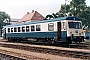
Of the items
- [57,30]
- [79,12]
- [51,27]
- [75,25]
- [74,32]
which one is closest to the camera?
[74,32]

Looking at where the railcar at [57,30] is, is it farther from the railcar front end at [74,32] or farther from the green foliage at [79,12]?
the green foliage at [79,12]

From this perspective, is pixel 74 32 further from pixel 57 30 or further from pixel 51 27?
pixel 51 27

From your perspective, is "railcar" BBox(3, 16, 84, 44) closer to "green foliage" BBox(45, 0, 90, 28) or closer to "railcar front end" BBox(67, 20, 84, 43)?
"railcar front end" BBox(67, 20, 84, 43)

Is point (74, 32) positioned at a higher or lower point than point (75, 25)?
lower

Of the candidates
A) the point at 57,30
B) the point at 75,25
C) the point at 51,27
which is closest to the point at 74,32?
the point at 75,25

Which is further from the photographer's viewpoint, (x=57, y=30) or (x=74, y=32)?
(x=57, y=30)

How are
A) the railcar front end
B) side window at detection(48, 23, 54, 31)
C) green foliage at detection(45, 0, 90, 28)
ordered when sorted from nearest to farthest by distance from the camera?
1. the railcar front end
2. side window at detection(48, 23, 54, 31)
3. green foliage at detection(45, 0, 90, 28)

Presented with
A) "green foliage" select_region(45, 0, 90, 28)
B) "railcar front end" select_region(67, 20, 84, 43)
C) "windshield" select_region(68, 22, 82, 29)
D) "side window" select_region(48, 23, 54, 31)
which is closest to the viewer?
"railcar front end" select_region(67, 20, 84, 43)

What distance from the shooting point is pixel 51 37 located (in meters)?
23.3

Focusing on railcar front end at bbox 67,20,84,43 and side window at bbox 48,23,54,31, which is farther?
side window at bbox 48,23,54,31

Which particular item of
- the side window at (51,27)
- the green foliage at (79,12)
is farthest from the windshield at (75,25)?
the green foliage at (79,12)

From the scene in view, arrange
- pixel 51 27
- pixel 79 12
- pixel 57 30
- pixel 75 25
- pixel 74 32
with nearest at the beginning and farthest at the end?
pixel 74 32 → pixel 75 25 → pixel 57 30 → pixel 51 27 → pixel 79 12

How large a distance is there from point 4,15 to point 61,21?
66.9 m

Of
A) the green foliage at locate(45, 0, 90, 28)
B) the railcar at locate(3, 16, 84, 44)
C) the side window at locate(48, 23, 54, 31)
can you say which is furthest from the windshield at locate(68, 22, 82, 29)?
the green foliage at locate(45, 0, 90, 28)
